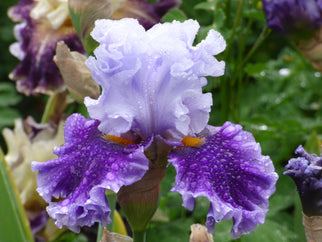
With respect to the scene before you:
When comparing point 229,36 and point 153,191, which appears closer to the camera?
point 153,191

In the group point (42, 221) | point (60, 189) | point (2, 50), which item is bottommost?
point (2, 50)

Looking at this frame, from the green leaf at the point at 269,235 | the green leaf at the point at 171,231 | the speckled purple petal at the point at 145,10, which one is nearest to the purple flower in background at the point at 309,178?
the green leaf at the point at 269,235

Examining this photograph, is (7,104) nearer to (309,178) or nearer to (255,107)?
(255,107)

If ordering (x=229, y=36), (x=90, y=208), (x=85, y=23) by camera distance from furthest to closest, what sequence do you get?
1. (x=229, y=36)
2. (x=85, y=23)
3. (x=90, y=208)

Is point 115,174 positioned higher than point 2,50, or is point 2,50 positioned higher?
point 115,174

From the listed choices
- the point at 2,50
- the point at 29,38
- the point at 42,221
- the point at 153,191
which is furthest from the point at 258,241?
the point at 2,50

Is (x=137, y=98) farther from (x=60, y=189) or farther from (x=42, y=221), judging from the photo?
(x=42, y=221)
